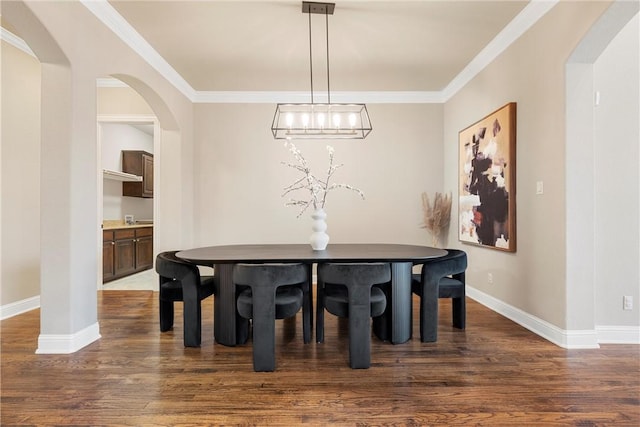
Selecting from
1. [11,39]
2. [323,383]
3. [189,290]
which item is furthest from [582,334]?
[11,39]

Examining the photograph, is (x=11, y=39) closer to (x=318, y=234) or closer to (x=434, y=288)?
(x=318, y=234)

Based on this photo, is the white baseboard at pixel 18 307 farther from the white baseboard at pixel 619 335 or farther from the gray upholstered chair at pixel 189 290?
the white baseboard at pixel 619 335

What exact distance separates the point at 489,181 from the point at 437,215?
3.77 feet

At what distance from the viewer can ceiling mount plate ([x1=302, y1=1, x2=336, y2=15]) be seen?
286 cm

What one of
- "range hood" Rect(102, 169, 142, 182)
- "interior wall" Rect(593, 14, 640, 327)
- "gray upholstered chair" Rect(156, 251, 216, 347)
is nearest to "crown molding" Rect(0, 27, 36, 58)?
"range hood" Rect(102, 169, 142, 182)

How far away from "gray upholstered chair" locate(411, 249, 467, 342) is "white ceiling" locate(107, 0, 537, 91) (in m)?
2.17

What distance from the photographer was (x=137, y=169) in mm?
6738

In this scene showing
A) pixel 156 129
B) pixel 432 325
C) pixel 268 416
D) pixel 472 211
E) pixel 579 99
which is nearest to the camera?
pixel 268 416

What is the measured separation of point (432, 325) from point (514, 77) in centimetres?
249

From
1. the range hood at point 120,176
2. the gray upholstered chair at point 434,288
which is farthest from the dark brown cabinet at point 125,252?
the gray upholstered chair at point 434,288

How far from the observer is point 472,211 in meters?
4.09

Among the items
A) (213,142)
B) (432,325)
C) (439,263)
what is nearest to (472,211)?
(439,263)

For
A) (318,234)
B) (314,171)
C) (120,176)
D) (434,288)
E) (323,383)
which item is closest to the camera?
(323,383)

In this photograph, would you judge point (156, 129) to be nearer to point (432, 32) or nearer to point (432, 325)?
point (432, 32)
